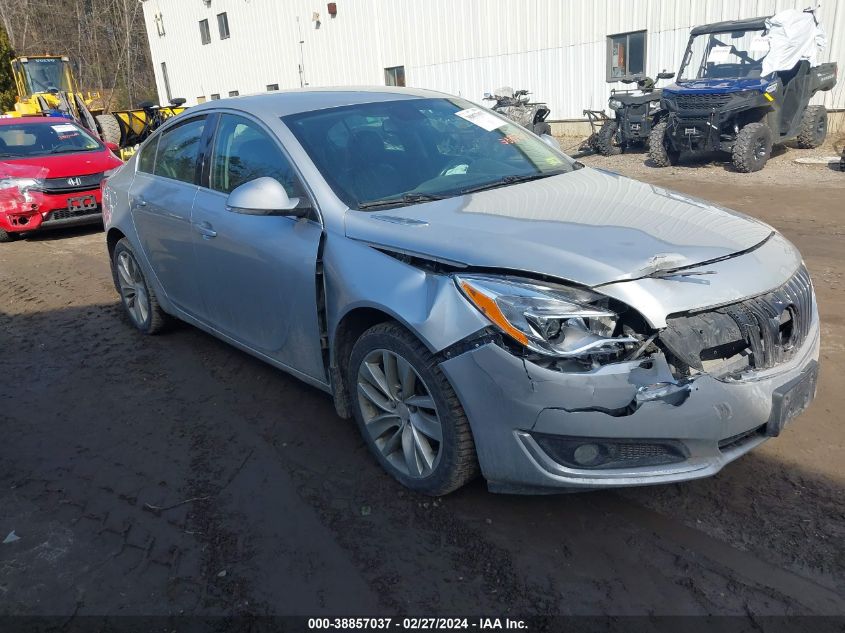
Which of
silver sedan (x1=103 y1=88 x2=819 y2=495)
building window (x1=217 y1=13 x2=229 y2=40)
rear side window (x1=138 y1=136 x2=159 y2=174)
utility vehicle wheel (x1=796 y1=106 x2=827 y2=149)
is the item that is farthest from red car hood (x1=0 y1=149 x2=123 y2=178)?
building window (x1=217 y1=13 x2=229 y2=40)

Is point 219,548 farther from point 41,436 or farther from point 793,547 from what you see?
point 793,547

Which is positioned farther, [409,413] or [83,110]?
[83,110]

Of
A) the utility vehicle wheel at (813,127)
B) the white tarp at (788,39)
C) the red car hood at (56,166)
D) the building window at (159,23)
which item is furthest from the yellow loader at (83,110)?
the building window at (159,23)

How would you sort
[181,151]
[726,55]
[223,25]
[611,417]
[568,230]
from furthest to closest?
[223,25], [726,55], [181,151], [568,230], [611,417]

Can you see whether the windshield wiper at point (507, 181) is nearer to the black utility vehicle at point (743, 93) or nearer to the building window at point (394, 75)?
the black utility vehicle at point (743, 93)

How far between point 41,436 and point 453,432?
2.57m

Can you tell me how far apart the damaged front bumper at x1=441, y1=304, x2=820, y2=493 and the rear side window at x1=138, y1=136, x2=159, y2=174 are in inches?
130

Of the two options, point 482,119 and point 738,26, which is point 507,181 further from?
point 738,26

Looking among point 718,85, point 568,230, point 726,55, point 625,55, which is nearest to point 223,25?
point 625,55

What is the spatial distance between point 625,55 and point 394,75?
8641mm

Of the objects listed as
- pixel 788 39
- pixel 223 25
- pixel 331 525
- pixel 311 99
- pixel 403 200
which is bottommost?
pixel 331 525

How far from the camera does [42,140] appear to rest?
1030cm

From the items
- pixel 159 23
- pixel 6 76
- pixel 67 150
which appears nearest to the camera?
pixel 67 150

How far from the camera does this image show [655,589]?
98.3 inches
